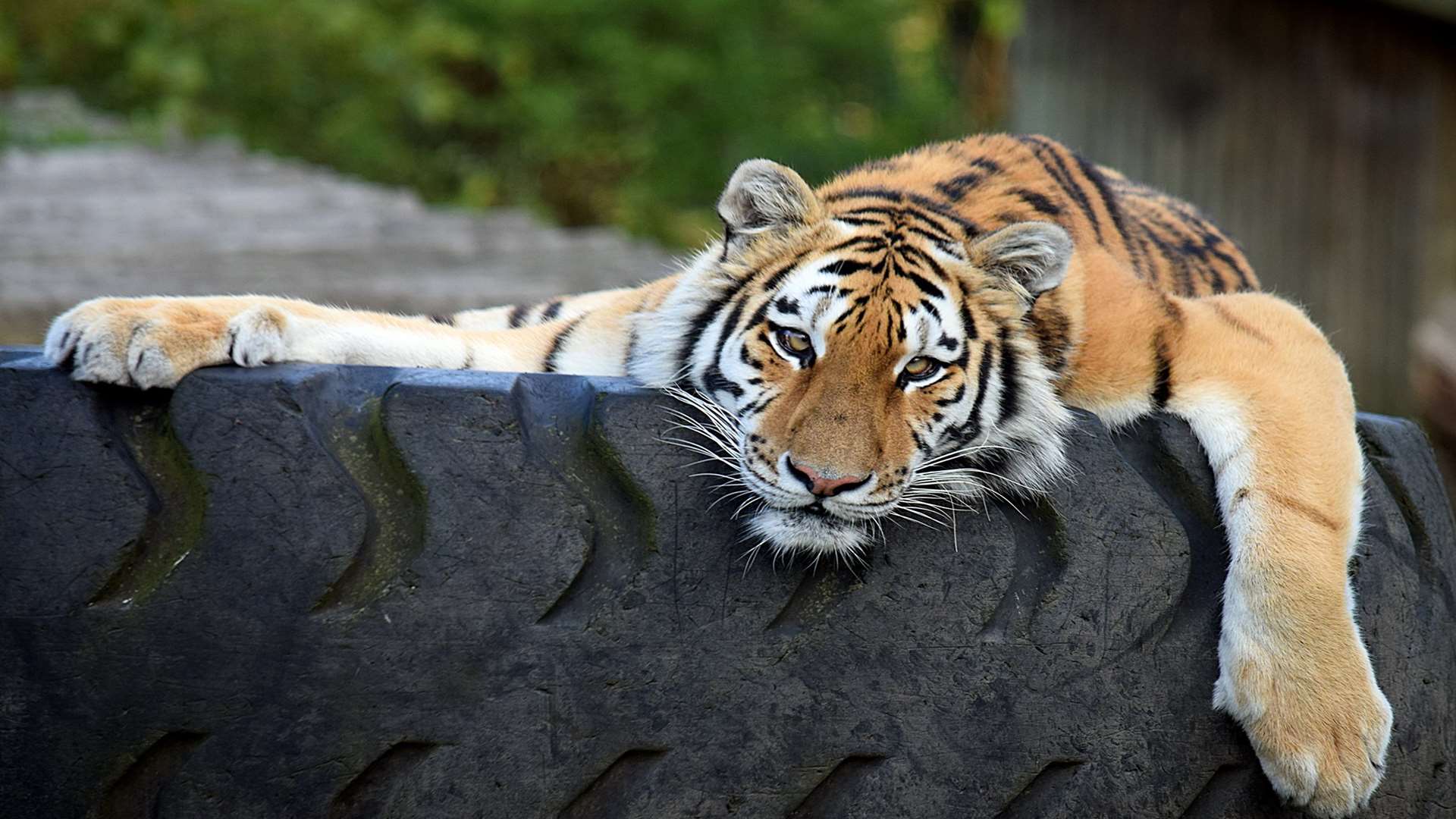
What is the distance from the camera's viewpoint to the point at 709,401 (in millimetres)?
2297

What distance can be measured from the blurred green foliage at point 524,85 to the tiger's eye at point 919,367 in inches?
332

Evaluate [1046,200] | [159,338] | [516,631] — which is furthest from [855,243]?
[159,338]

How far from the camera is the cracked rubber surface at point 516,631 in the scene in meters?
1.78

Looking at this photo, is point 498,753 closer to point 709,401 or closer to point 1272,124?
point 709,401

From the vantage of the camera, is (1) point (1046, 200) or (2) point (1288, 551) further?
(1) point (1046, 200)

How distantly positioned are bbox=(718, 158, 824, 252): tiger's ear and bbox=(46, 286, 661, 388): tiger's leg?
358 mm

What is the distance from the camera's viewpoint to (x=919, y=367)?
2.43 meters

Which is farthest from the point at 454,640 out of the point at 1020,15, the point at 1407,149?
the point at 1020,15

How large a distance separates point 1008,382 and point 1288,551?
587mm

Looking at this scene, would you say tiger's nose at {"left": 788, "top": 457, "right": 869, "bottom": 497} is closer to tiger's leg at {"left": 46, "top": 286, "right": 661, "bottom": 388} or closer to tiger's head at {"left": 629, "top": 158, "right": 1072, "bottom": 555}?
tiger's head at {"left": 629, "top": 158, "right": 1072, "bottom": 555}

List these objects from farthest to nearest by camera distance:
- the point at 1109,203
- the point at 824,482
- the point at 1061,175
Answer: the point at 1109,203 → the point at 1061,175 → the point at 824,482

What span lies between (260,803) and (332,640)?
223 mm

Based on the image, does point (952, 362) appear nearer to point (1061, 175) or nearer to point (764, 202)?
point (764, 202)

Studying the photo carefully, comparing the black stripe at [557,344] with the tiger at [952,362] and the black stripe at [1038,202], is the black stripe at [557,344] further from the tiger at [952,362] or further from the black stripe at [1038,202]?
the black stripe at [1038,202]
